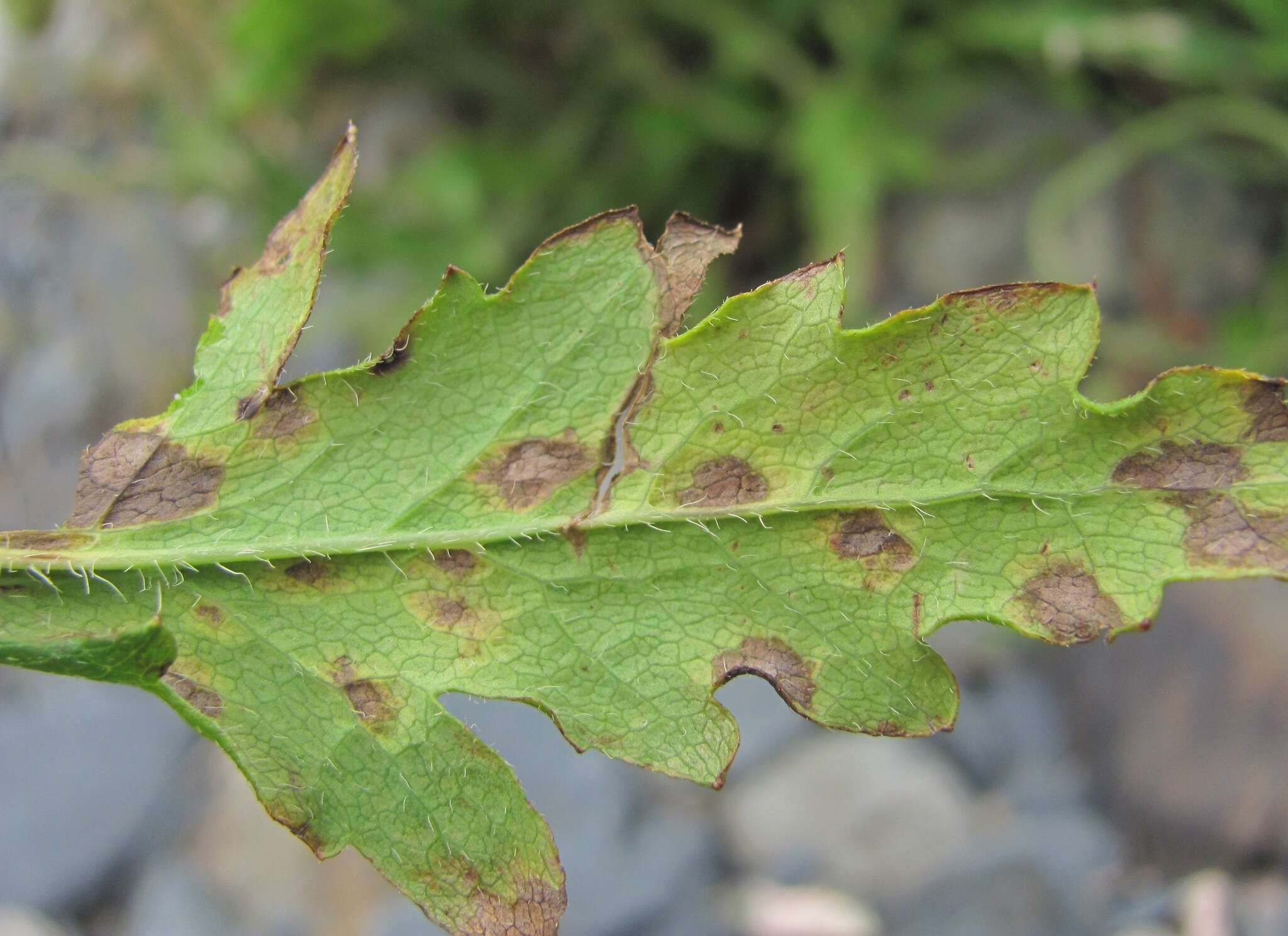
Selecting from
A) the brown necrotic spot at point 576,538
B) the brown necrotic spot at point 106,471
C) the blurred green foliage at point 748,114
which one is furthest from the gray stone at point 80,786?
the brown necrotic spot at point 576,538

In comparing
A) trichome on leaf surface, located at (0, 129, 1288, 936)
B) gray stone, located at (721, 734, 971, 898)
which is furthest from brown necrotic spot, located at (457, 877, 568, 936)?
gray stone, located at (721, 734, 971, 898)

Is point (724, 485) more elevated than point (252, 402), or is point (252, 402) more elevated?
point (252, 402)

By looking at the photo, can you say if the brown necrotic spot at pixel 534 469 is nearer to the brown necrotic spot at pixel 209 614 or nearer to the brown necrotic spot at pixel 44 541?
the brown necrotic spot at pixel 209 614

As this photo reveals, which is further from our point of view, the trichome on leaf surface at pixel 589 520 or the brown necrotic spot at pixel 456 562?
the brown necrotic spot at pixel 456 562

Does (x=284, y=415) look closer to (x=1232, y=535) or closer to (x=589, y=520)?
(x=589, y=520)

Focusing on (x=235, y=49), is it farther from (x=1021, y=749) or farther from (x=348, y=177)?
(x=1021, y=749)

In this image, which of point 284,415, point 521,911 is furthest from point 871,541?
point 284,415
